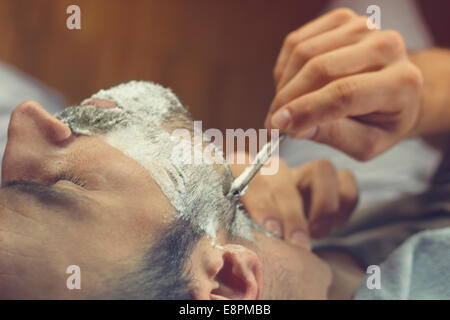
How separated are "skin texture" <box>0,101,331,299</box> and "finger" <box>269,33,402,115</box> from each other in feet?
0.50

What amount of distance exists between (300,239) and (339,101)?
0.53ft

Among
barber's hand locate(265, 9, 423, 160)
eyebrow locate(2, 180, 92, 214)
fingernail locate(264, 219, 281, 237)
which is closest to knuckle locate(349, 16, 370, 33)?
barber's hand locate(265, 9, 423, 160)

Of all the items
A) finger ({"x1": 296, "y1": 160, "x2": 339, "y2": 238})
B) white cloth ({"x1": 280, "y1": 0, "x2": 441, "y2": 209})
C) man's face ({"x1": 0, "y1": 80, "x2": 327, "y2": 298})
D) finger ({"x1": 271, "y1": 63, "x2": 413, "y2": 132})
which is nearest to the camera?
man's face ({"x1": 0, "y1": 80, "x2": 327, "y2": 298})

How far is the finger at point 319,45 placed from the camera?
1.58 ft

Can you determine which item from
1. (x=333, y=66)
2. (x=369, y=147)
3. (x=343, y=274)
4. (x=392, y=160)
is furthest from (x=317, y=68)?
(x=392, y=160)

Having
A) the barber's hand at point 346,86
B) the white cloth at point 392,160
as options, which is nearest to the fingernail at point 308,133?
the barber's hand at point 346,86

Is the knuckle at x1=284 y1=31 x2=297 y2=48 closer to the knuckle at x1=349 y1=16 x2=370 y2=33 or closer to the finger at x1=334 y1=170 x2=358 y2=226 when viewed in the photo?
the knuckle at x1=349 y1=16 x2=370 y2=33

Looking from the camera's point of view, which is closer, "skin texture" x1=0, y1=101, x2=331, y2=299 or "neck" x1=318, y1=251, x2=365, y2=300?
"skin texture" x1=0, y1=101, x2=331, y2=299

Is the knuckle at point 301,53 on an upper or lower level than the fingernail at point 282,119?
upper

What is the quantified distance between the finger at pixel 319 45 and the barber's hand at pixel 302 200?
0.37 ft

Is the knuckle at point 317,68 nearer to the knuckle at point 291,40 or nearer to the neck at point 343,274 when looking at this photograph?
the knuckle at point 291,40

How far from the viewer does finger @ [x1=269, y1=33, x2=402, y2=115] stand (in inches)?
18.0
